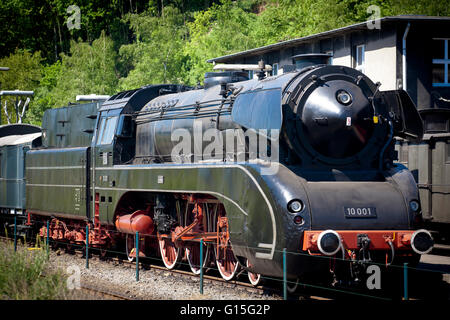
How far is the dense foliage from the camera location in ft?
129

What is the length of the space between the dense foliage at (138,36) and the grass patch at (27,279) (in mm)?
28963

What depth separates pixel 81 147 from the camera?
16188mm

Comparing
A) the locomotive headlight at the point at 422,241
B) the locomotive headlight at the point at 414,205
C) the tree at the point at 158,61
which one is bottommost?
the locomotive headlight at the point at 422,241

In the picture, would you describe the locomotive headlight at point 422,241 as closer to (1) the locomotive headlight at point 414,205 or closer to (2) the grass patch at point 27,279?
(1) the locomotive headlight at point 414,205

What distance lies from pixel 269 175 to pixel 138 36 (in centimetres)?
4246

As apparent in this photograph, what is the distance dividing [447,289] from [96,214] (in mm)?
8199

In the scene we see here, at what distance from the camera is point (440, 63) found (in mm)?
24391

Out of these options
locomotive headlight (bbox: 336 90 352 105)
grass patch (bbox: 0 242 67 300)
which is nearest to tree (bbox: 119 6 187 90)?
grass patch (bbox: 0 242 67 300)

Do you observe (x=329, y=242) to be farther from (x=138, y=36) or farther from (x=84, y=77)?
(x=138, y=36)

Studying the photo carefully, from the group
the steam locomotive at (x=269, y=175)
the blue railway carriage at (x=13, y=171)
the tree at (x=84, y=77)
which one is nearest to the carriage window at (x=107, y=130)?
the steam locomotive at (x=269, y=175)

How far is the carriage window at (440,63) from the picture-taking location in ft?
79.7

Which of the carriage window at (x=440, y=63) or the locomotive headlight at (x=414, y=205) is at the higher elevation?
the carriage window at (x=440, y=63)

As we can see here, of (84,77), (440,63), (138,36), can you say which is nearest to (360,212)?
(440,63)
